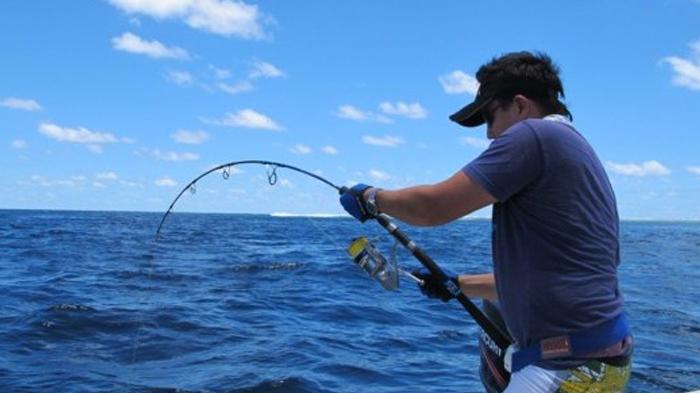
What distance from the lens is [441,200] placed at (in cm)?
270

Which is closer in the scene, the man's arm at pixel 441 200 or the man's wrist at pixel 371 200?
the man's arm at pixel 441 200

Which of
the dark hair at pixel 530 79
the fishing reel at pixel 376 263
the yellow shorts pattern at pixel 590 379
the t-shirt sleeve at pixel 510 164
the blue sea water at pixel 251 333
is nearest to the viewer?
the t-shirt sleeve at pixel 510 164

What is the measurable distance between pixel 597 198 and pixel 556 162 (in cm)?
25

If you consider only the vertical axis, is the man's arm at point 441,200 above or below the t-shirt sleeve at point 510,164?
below

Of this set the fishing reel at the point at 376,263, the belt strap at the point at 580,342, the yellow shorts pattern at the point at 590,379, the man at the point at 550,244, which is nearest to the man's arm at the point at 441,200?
the man at the point at 550,244

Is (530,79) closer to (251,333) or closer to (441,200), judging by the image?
(441,200)

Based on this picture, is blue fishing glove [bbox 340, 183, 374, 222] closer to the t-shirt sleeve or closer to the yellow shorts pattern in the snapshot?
the t-shirt sleeve

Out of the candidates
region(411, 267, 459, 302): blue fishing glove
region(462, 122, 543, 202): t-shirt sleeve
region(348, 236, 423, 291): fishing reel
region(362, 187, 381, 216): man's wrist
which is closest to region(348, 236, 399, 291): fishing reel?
region(348, 236, 423, 291): fishing reel

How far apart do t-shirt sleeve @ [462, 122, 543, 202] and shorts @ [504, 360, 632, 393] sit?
0.72m

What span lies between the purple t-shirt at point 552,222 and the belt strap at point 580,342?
27mm

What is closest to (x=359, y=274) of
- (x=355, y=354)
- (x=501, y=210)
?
(x=355, y=354)

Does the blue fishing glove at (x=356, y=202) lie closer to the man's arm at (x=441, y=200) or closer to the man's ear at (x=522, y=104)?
the man's arm at (x=441, y=200)

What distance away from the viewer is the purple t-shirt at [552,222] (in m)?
2.58

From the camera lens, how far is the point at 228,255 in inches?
893
